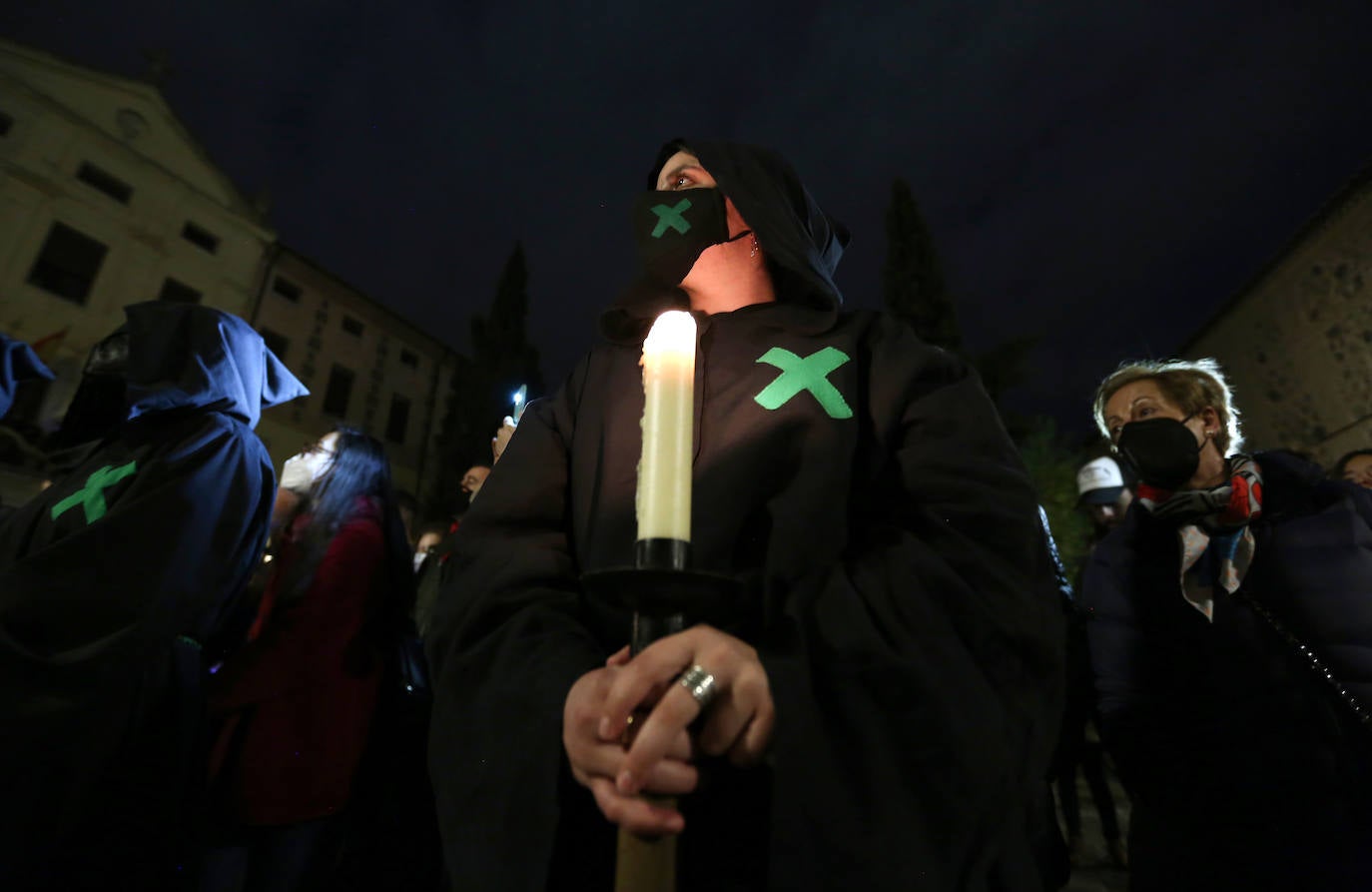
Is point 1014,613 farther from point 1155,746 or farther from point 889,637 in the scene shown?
point 1155,746

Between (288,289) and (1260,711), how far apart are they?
26.3 meters

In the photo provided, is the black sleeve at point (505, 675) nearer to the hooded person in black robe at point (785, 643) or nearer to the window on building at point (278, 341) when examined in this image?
the hooded person in black robe at point (785, 643)

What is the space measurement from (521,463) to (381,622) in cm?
215

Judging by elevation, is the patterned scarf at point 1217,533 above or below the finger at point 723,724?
above

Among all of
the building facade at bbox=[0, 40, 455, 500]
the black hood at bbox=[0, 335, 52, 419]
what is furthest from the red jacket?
the building facade at bbox=[0, 40, 455, 500]

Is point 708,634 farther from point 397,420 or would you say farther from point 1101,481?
point 397,420

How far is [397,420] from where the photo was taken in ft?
84.0

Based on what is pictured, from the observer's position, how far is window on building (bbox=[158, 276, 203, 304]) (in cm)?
1830

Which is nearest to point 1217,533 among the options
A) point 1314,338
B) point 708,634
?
point 708,634

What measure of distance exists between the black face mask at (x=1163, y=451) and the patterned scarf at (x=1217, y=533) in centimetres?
13

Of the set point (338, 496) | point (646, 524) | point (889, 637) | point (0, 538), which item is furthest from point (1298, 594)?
point (0, 538)

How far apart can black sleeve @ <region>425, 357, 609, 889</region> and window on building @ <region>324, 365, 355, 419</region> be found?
81.1ft

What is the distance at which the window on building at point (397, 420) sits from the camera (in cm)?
2528

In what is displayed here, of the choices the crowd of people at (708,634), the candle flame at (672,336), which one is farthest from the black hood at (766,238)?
the candle flame at (672,336)
